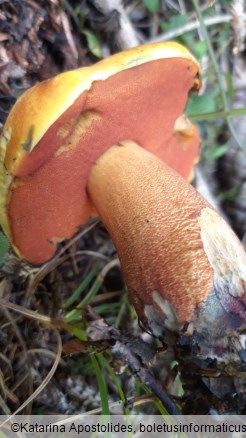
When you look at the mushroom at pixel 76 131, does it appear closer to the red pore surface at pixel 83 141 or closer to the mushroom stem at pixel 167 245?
the red pore surface at pixel 83 141

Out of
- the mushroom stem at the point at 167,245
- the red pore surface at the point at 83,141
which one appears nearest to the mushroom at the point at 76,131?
the red pore surface at the point at 83,141

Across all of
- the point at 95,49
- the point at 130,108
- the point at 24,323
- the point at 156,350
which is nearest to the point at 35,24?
the point at 95,49

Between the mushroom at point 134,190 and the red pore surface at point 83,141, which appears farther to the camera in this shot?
the red pore surface at point 83,141

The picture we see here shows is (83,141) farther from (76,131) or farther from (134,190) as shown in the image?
(134,190)

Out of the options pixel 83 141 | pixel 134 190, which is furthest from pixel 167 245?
pixel 83 141

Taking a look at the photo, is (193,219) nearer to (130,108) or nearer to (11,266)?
(130,108)

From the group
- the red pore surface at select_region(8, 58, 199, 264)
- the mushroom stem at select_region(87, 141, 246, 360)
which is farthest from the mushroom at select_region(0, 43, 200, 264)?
the mushroom stem at select_region(87, 141, 246, 360)

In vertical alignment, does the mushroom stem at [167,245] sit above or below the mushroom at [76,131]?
below
